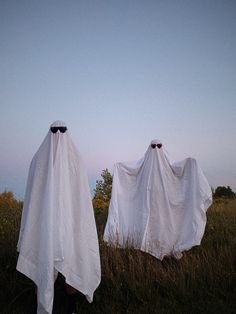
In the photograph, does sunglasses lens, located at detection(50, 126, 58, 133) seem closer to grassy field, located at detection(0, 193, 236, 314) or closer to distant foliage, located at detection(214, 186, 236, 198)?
grassy field, located at detection(0, 193, 236, 314)

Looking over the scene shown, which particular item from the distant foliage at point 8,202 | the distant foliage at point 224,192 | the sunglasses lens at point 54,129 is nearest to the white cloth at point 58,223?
the sunglasses lens at point 54,129

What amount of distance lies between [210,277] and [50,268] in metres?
2.82

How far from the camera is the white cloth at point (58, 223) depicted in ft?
13.6

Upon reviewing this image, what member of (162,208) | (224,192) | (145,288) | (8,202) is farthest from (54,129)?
(224,192)

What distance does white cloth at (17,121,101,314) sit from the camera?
4.14 metres

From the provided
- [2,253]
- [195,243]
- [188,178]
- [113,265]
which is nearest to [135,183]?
[188,178]

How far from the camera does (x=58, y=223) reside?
14.0 ft

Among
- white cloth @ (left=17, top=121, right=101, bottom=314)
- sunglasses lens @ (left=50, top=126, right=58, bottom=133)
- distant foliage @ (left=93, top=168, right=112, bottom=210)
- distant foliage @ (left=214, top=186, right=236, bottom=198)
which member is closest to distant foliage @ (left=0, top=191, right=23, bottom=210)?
distant foliage @ (left=93, top=168, right=112, bottom=210)

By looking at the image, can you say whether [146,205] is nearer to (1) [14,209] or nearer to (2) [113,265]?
(2) [113,265]

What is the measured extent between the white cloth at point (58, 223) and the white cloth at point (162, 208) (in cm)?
277

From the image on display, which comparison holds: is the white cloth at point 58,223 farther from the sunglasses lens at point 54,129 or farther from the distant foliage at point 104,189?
the distant foliage at point 104,189

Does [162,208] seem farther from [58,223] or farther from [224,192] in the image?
[224,192]

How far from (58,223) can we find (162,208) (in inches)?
156

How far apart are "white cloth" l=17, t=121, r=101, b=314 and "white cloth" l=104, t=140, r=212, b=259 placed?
277cm
